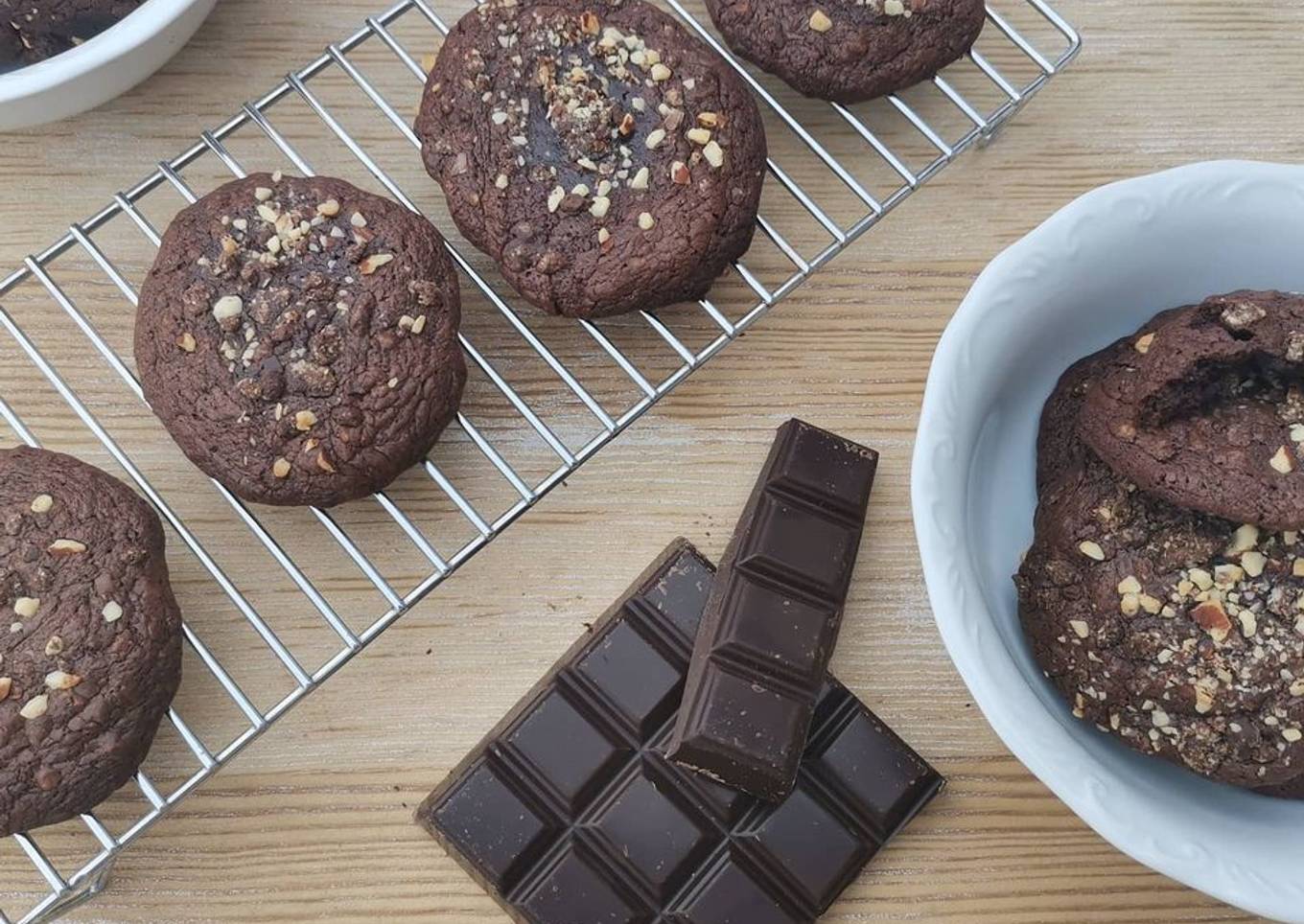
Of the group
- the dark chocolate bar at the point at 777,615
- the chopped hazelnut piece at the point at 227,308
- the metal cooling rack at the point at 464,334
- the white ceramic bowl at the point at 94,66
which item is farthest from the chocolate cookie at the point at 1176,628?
the white ceramic bowl at the point at 94,66

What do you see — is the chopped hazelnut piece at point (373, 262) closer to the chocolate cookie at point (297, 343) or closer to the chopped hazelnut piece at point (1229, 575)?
the chocolate cookie at point (297, 343)

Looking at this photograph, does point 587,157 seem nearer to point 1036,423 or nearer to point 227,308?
point 227,308

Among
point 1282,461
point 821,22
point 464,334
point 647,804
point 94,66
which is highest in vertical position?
point 94,66

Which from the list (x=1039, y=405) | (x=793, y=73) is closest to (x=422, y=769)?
(x=1039, y=405)

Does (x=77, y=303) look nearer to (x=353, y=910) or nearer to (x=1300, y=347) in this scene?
(x=353, y=910)

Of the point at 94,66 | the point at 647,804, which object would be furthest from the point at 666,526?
the point at 94,66

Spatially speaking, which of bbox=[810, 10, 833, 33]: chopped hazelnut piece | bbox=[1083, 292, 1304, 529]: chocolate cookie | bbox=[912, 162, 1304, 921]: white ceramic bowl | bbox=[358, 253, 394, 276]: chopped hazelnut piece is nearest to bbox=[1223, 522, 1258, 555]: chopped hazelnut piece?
bbox=[1083, 292, 1304, 529]: chocolate cookie
